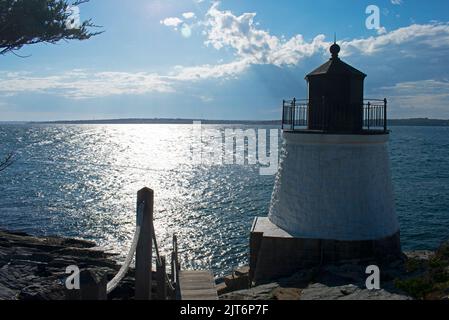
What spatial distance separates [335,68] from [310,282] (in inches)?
228

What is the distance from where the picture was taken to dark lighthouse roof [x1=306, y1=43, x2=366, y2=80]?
12.5 meters

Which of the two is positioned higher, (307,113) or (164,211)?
(307,113)

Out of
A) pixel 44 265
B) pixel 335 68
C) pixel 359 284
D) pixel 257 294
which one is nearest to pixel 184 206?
pixel 44 265

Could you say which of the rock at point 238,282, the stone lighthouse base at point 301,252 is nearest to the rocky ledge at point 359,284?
the stone lighthouse base at point 301,252

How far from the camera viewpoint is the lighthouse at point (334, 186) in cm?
1219

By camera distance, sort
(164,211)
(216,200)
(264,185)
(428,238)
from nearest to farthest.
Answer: (428,238) → (164,211) → (216,200) → (264,185)

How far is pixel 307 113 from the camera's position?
13.3m

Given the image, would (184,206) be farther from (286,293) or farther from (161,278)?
(161,278)

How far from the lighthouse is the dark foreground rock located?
4.66m

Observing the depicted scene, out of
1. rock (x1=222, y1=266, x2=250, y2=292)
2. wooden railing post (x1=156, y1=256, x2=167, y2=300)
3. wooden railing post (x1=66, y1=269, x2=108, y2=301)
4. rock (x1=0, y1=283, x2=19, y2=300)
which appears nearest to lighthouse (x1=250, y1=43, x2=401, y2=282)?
rock (x1=222, y1=266, x2=250, y2=292)
